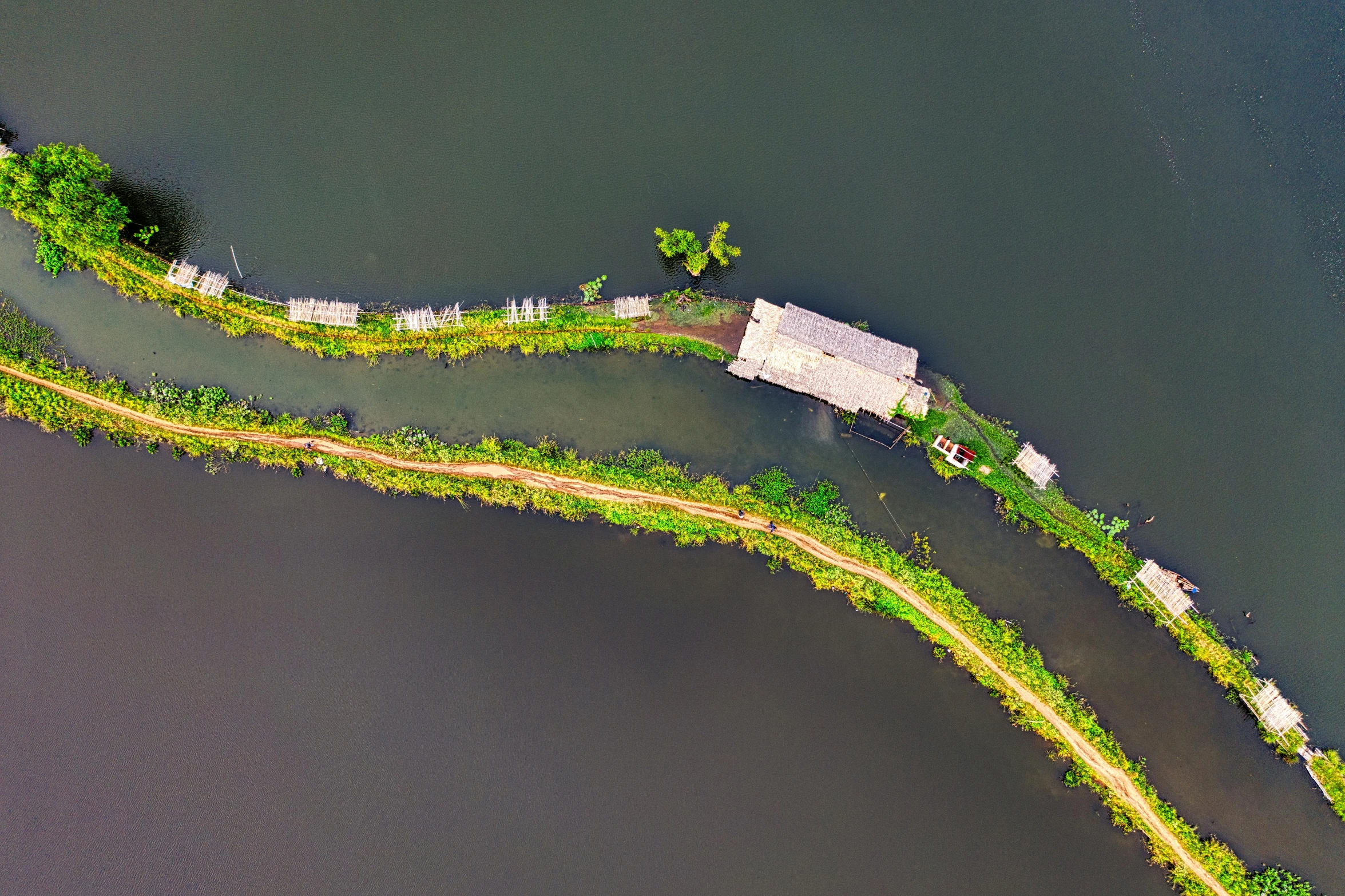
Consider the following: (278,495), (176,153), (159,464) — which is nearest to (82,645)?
(159,464)

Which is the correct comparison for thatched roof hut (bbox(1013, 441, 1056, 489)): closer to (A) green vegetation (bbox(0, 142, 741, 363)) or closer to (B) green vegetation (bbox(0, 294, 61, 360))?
(A) green vegetation (bbox(0, 142, 741, 363))

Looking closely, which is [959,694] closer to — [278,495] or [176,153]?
[278,495]

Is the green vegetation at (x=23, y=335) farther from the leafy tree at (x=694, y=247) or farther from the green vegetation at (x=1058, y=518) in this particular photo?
the green vegetation at (x=1058, y=518)

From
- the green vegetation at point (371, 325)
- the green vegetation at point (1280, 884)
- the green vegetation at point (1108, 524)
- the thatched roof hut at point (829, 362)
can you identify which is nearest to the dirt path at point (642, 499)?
the green vegetation at point (371, 325)

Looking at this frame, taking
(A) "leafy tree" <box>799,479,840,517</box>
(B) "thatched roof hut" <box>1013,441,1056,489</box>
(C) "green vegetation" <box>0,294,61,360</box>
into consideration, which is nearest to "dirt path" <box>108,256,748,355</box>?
(C) "green vegetation" <box>0,294,61,360</box>

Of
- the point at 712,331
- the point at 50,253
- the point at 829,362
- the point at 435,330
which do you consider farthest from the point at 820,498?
the point at 50,253

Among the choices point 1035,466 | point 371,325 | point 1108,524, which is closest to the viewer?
point 1035,466

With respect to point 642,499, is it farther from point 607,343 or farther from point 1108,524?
point 1108,524
